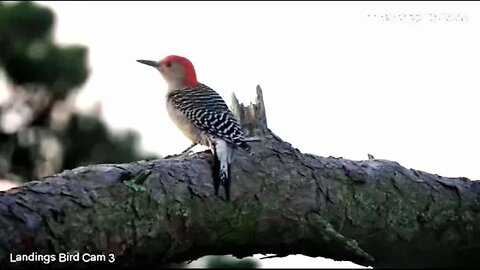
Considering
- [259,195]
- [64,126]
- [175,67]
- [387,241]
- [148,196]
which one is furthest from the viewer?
[64,126]

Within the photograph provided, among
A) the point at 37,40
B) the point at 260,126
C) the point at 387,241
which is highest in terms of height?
the point at 37,40

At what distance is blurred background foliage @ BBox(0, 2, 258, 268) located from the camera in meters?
4.65

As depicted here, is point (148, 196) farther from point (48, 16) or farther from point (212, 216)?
point (48, 16)

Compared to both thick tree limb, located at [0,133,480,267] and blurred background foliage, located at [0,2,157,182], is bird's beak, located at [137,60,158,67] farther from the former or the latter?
thick tree limb, located at [0,133,480,267]

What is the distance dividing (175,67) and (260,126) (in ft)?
4.72

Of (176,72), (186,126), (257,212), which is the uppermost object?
(176,72)

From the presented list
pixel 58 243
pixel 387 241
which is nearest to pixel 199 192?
pixel 58 243

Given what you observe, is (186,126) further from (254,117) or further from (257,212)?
(257,212)

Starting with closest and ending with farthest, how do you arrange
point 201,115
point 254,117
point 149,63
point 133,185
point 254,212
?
point 133,185, point 254,212, point 254,117, point 201,115, point 149,63

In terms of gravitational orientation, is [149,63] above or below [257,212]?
above

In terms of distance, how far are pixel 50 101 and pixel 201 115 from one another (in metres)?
2.04

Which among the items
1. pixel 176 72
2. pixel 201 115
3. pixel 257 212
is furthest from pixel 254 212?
pixel 176 72

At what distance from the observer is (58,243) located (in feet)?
5.33

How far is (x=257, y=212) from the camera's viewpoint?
6.28ft
